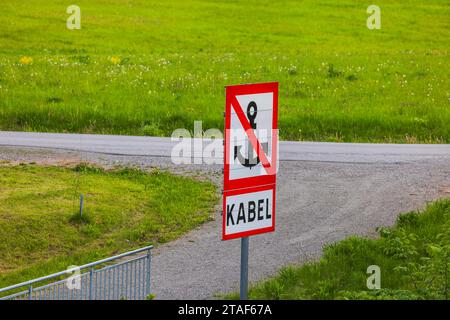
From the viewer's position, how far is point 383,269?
1310 cm

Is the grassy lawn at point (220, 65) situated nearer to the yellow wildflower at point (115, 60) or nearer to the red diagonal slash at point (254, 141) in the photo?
the yellow wildflower at point (115, 60)

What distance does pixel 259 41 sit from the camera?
156 ft

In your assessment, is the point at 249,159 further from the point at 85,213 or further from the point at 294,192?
the point at 294,192

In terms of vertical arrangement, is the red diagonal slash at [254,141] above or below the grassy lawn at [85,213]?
above

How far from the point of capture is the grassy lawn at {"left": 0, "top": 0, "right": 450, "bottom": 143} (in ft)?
86.7

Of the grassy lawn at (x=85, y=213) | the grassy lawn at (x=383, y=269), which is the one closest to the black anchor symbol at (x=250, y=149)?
the grassy lawn at (x=383, y=269)

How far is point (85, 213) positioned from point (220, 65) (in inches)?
785

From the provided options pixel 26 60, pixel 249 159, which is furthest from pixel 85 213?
pixel 26 60

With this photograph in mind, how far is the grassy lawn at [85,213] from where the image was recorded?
15.2 metres

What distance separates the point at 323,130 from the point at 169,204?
347 inches

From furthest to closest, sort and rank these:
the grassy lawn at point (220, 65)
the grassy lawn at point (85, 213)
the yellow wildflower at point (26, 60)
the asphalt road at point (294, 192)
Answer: the yellow wildflower at point (26, 60) < the grassy lawn at point (220, 65) < the grassy lawn at point (85, 213) < the asphalt road at point (294, 192)
